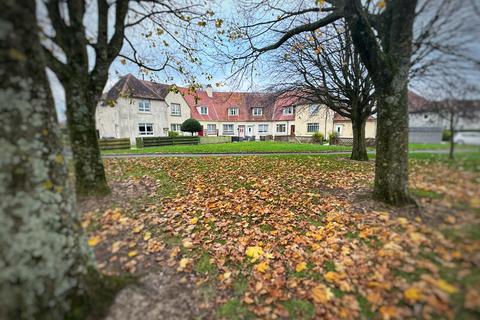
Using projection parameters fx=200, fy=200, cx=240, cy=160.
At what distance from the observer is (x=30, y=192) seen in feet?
4.79

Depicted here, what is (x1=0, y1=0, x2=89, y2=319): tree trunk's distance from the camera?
4.40ft

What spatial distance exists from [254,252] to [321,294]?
1177 millimetres

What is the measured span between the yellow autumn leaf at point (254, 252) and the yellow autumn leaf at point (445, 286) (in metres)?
2.30

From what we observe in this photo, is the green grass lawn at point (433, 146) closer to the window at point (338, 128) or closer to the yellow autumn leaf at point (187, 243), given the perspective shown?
the yellow autumn leaf at point (187, 243)

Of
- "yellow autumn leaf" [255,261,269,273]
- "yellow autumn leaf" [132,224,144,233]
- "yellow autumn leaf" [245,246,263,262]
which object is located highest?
"yellow autumn leaf" [132,224,144,233]

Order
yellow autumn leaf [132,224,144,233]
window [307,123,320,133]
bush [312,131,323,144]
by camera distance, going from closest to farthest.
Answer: yellow autumn leaf [132,224,144,233] → bush [312,131,323,144] → window [307,123,320,133]

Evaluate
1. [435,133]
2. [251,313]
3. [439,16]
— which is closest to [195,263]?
A: [251,313]

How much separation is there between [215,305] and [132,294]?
1.03 metres

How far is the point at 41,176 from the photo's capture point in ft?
5.01

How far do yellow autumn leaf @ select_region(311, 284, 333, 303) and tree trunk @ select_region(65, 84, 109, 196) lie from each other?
2.72m

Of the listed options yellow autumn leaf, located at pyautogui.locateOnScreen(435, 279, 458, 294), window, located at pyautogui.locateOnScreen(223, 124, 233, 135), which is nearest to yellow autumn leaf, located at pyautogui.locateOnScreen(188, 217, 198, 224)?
yellow autumn leaf, located at pyautogui.locateOnScreen(435, 279, 458, 294)

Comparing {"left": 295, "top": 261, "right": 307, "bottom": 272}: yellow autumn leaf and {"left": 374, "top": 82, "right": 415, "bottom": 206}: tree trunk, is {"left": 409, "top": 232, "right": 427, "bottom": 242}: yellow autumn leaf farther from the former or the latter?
→ {"left": 295, "top": 261, "right": 307, "bottom": 272}: yellow autumn leaf

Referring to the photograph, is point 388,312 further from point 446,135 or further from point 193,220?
point 193,220

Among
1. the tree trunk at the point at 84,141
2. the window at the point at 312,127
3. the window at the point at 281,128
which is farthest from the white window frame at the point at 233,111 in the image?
the tree trunk at the point at 84,141
